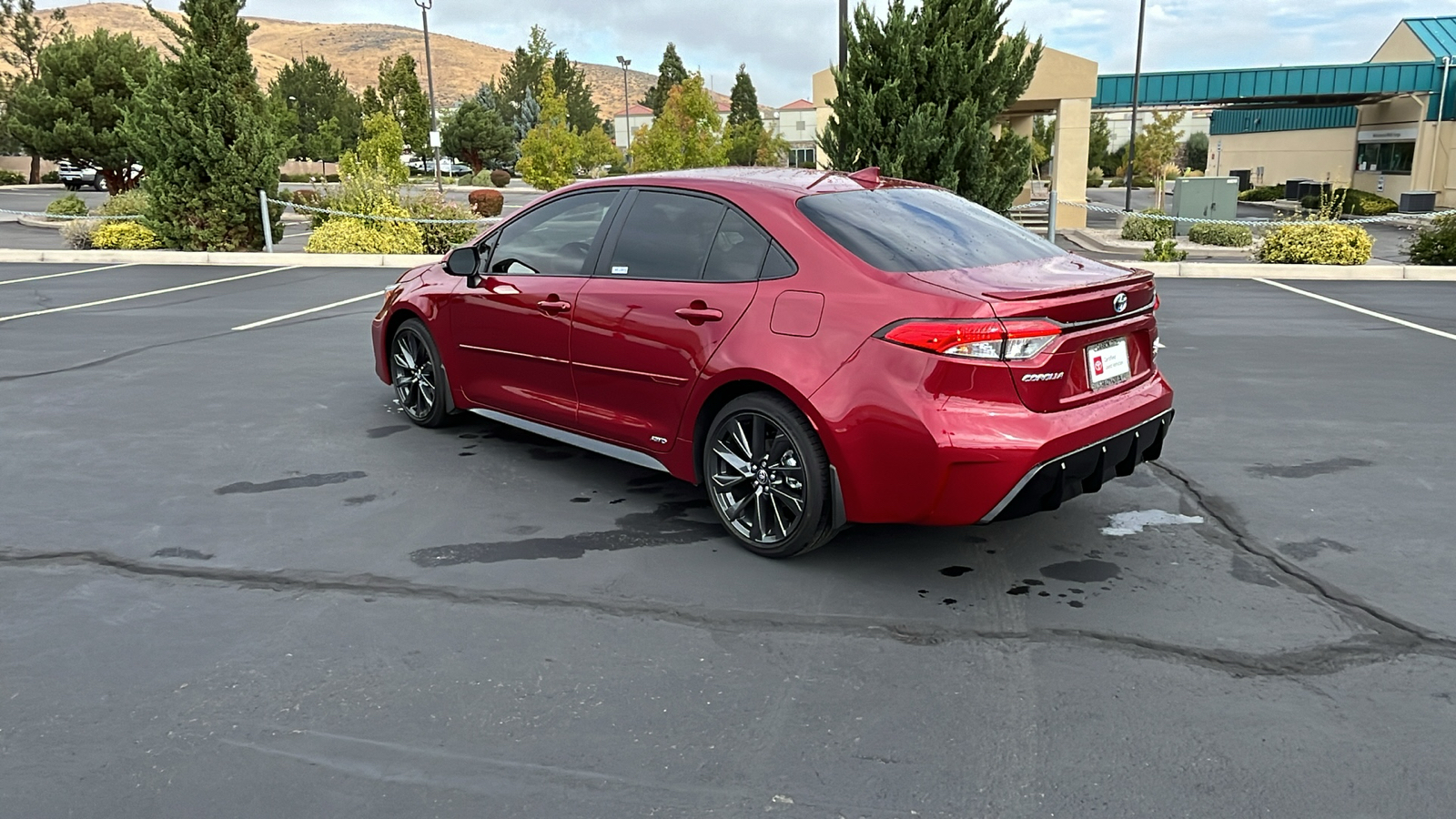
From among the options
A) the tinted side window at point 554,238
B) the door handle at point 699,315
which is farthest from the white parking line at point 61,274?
the door handle at point 699,315

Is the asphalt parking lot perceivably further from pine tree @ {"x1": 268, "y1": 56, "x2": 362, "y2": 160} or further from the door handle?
pine tree @ {"x1": 268, "y1": 56, "x2": 362, "y2": 160}

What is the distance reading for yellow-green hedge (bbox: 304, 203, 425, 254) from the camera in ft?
59.5

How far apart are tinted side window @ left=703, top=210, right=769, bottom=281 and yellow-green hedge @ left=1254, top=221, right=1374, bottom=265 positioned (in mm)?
15015

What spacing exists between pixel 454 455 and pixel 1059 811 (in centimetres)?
429

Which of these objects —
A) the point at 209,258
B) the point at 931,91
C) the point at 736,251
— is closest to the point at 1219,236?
the point at 931,91

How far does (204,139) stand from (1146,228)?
19982 mm

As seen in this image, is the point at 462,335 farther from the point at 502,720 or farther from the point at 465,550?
the point at 502,720

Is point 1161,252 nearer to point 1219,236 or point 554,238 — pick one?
point 1219,236

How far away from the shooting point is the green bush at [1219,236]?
79.3 ft

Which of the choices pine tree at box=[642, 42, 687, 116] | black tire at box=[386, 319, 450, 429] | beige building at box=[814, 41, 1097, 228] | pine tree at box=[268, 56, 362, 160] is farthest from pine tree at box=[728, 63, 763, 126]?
black tire at box=[386, 319, 450, 429]

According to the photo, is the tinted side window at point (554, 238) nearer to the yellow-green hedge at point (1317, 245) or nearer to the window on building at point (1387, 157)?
the yellow-green hedge at point (1317, 245)

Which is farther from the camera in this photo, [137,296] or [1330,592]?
[137,296]

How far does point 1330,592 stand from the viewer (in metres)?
4.29

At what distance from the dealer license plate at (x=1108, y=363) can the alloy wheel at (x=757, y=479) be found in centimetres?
123
